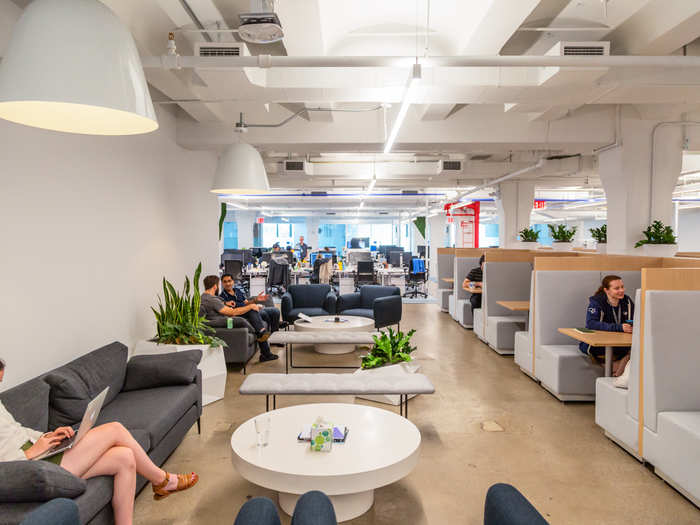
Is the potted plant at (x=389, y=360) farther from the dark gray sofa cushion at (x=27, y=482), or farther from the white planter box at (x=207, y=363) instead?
the dark gray sofa cushion at (x=27, y=482)

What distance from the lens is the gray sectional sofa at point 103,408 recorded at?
208 centimetres

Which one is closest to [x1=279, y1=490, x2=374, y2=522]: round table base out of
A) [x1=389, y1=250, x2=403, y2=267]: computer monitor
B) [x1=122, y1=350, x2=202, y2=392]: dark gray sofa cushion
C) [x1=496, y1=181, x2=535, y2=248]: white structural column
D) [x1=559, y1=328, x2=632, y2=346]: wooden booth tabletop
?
[x1=122, y1=350, x2=202, y2=392]: dark gray sofa cushion

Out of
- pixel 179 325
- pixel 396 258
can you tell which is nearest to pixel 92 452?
pixel 179 325

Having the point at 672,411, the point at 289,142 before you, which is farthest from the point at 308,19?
the point at 672,411

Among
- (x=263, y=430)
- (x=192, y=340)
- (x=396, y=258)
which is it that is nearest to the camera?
(x=263, y=430)

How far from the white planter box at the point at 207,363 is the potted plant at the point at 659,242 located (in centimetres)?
591

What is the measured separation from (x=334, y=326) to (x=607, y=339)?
3525mm

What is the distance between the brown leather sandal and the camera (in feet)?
9.51

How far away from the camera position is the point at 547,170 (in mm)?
9852

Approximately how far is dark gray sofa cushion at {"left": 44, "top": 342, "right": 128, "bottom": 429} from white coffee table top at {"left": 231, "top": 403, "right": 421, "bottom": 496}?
1.14m

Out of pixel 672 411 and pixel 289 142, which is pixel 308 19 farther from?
pixel 672 411

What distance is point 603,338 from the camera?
396 cm

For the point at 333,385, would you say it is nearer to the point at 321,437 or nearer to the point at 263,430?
the point at 263,430

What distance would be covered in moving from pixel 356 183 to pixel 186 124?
251 inches
